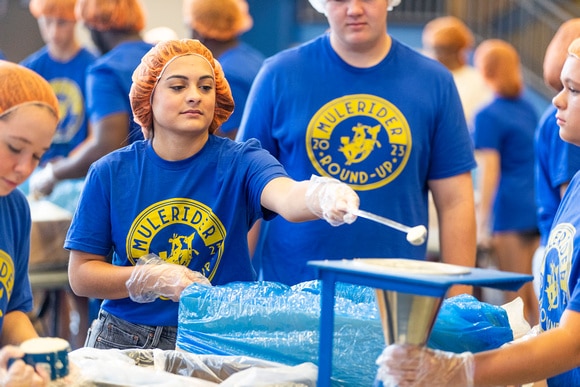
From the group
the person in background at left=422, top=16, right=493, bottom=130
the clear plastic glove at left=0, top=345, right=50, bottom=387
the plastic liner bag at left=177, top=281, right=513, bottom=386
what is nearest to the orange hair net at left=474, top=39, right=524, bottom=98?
the person in background at left=422, top=16, right=493, bottom=130

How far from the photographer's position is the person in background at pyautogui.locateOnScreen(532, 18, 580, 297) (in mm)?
2785

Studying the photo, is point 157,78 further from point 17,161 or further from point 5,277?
point 5,277

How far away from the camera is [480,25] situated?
10984 mm

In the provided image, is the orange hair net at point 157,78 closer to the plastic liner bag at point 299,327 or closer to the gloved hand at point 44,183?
the plastic liner bag at point 299,327

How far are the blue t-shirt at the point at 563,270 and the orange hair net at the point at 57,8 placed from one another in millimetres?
3409

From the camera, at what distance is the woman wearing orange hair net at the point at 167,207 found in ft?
6.96

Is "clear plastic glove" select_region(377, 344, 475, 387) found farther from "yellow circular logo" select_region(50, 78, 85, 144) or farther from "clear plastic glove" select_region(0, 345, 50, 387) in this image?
"yellow circular logo" select_region(50, 78, 85, 144)

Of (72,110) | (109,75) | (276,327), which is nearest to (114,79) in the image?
(109,75)

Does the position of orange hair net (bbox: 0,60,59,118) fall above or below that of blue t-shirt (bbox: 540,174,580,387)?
above

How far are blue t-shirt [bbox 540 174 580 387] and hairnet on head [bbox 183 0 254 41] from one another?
88.0 inches

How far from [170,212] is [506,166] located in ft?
12.7

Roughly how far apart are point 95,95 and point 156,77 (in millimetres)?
1528

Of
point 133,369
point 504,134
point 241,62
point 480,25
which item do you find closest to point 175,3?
point 480,25

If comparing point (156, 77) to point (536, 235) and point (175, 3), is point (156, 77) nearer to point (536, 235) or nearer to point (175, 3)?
point (536, 235)
